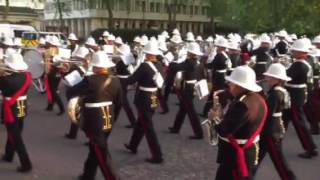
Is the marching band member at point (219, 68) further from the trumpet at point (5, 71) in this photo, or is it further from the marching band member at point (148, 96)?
the trumpet at point (5, 71)

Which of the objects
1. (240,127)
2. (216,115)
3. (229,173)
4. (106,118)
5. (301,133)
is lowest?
(301,133)

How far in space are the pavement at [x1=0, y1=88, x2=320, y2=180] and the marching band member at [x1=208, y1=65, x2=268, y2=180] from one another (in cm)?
237

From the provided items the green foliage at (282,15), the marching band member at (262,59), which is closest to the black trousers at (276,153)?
the marching band member at (262,59)

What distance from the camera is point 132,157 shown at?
945 centimetres

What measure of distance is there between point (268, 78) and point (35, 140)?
16.5 feet

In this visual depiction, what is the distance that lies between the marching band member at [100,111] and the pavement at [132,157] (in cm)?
99

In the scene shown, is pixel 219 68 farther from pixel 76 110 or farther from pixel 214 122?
pixel 214 122

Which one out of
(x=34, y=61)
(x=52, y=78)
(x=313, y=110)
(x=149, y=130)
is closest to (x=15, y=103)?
(x=149, y=130)

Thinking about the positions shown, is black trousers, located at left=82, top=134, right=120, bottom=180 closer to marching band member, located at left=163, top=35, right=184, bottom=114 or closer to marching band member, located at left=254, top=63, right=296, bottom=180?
marching band member, located at left=254, top=63, right=296, bottom=180

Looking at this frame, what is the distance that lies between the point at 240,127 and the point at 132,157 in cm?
401

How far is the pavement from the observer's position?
8.38m

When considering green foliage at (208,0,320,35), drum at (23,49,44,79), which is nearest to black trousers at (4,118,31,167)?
drum at (23,49,44,79)

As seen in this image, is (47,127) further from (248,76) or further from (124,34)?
(124,34)

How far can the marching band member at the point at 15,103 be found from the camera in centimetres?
827
